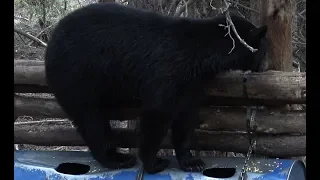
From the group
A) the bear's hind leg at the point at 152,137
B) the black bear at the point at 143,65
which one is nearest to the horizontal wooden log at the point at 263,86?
the black bear at the point at 143,65

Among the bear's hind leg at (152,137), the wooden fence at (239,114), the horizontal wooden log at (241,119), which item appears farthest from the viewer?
the horizontal wooden log at (241,119)

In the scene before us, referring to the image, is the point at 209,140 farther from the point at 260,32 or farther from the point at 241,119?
the point at 260,32

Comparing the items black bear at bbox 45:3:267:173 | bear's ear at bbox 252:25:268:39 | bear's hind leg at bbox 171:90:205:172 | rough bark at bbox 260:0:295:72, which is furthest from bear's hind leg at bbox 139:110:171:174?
rough bark at bbox 260:0:295:72

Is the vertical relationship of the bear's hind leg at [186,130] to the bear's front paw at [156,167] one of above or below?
above

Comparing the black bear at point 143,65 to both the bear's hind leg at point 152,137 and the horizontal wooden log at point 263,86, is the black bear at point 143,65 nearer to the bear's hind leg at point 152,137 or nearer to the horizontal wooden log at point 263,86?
the bear's hind leg at point 152,137

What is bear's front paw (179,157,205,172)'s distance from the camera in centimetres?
335

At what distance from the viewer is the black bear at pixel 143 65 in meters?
3.30
